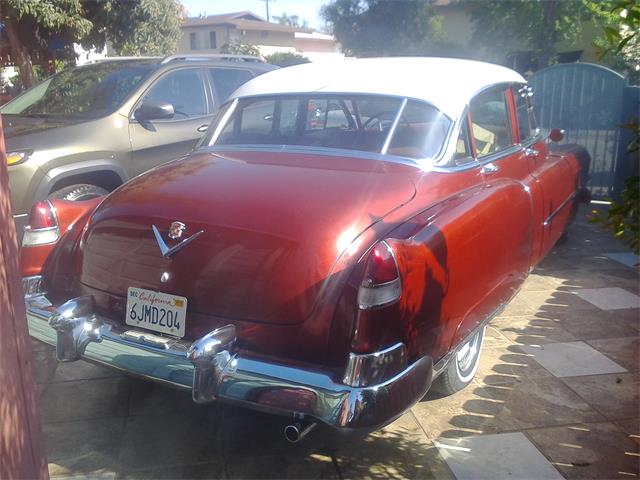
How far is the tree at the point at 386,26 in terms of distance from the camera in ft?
102

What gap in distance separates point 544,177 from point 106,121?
3721 mm

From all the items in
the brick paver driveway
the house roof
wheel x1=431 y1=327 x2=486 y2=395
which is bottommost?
the brick paver driveway

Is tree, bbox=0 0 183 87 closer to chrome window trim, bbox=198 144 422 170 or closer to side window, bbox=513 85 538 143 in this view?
chrome window trim, bbox=198 144 422 170

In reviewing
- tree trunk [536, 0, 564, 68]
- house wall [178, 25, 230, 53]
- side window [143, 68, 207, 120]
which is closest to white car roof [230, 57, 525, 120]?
side window [143, 68, 207, 120]

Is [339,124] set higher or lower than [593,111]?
higher

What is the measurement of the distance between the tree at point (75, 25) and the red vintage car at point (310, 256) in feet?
20.9

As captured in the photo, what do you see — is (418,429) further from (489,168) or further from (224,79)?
(224,79)

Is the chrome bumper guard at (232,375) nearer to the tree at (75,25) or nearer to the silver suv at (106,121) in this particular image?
the silver suv at (106,121)

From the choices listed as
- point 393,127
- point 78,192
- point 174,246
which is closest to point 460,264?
point 393,127

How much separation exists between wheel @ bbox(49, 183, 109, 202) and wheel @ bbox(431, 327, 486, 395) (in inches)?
134

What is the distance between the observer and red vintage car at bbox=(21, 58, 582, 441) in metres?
2.79

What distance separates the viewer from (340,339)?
2.80m

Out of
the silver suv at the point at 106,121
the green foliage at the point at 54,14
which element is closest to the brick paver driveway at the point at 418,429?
the silver suv at the point at 106,121

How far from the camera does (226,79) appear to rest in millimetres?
6969
